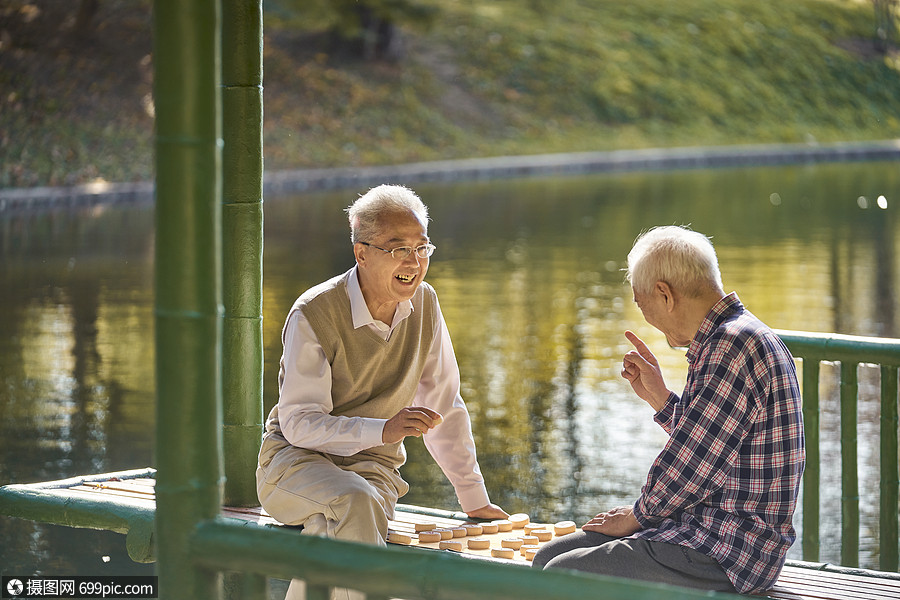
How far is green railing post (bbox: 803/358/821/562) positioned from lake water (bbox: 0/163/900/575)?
4.91ft

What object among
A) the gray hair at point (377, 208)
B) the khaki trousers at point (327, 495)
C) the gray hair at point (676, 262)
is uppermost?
the gray hair at point (377, 208)

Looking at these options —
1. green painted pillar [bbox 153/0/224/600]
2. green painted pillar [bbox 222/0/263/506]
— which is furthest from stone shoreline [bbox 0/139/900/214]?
green painted pillar [bbox 153/0/224/600]

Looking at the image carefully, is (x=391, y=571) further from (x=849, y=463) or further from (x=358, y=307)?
(x=849, y=463)

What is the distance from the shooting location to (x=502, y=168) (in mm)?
29016

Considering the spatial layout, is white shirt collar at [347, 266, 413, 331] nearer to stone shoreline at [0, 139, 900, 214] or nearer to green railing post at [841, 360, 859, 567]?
green railing post at [841, 360, 859, 567]

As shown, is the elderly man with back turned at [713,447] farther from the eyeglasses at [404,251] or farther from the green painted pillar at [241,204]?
the green painted pillar at [241,204]

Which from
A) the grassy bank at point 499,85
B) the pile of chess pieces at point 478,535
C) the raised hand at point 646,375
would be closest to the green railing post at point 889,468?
the raised hand at point 646,375

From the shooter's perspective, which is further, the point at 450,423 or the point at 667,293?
the point at 450,423

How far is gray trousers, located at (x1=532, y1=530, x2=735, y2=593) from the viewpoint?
3.19 meters

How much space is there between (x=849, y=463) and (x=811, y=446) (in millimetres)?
153

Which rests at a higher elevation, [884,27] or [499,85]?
[884,27]

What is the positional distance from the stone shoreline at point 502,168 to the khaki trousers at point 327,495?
60.1 feet

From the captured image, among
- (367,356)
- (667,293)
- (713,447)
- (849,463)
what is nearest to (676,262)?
(667,293)

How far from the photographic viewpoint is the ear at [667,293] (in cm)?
319
